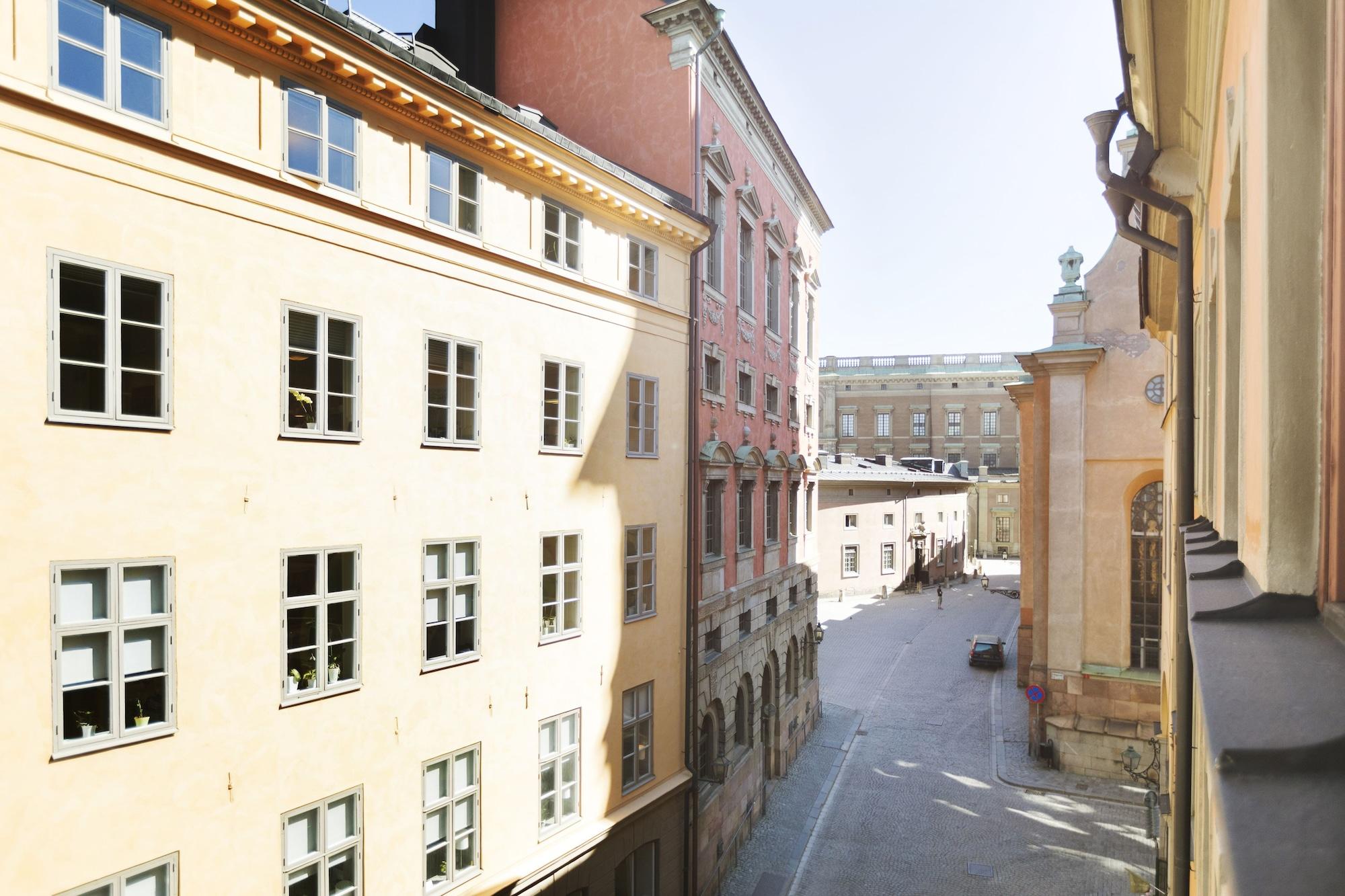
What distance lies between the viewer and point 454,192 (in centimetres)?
1341

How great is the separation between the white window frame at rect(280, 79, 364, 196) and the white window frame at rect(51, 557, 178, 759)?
5.21m

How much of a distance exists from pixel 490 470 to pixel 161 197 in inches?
239

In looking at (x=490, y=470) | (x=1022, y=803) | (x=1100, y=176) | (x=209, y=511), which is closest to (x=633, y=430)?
(x=490, y=470)

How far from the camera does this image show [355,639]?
1177cm

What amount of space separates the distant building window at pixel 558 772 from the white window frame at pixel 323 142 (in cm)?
944

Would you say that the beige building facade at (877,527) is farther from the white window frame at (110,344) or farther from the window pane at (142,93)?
the window pane at (142,93)

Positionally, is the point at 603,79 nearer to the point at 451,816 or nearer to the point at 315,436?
the point at 315,436

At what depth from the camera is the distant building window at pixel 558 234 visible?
15.5 m

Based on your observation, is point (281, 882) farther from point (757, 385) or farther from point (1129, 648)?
point (1129, 648)

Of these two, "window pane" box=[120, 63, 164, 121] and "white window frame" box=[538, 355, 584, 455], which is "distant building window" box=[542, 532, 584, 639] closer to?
"white window frame" box=[538, 355, 584, 455]

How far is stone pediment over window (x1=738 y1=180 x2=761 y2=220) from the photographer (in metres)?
23.9

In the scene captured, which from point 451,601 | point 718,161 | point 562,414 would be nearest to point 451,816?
point 451,601

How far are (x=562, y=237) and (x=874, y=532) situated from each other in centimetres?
4685

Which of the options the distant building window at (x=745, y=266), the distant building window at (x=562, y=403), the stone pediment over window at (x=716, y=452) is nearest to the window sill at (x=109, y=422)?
the distant building window at (x=562, y=403)
